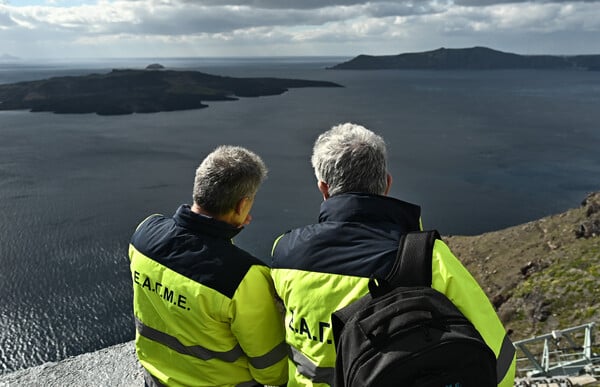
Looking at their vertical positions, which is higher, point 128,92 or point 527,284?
point 128,92

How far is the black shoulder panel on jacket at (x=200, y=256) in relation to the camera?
9.21 ft

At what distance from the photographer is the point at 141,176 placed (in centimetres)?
5850

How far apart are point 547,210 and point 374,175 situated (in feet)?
154

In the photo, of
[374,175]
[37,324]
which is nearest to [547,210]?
[37,324]

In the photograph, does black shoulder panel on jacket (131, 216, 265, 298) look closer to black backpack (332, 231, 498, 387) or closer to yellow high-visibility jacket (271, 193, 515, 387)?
yellow high-visibility jacket (271, 193, 515, 387)

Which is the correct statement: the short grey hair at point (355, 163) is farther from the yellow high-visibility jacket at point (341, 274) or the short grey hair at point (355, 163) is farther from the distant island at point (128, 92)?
the distant island at point (128, 92)

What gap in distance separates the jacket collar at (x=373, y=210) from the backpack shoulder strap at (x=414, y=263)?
0.33 meters

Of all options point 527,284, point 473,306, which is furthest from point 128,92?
point 473,306

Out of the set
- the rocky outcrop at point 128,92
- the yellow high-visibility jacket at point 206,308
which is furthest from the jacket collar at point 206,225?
the rocky outcrop at point 128,92

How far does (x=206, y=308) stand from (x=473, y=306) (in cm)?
147

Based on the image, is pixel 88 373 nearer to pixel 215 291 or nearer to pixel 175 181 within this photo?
pixel 215 291

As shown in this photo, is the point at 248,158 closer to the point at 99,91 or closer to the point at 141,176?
the point at 141,176

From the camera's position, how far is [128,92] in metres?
139

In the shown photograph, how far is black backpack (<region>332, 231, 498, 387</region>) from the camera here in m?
2.02
